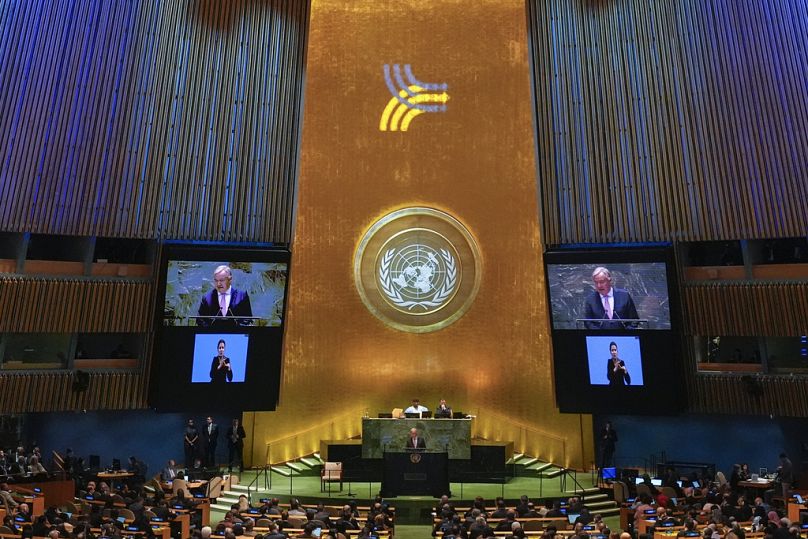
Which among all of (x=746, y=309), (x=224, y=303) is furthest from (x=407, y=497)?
(x=746, y=309)

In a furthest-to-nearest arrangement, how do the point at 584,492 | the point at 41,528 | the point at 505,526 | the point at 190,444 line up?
the point at 190,444 < the point at 584,492 < the point at 505,526 < the point at 41,528

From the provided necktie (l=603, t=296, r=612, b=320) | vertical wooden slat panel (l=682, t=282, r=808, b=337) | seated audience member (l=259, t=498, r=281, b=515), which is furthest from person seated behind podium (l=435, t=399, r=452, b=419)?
seated audience member (l=259, t=498, r=281, b=515)

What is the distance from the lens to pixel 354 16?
17.5 metres

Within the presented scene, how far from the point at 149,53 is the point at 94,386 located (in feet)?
23.1

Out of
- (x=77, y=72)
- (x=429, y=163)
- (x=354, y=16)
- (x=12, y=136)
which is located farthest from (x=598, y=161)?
(x=12, y=136)

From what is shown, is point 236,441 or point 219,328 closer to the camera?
point 219,328

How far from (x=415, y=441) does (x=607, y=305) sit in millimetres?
4717

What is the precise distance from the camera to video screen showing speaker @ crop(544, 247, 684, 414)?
14.3 m

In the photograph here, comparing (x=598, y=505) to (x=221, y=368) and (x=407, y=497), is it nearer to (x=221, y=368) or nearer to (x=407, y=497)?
(x=407, y=497)

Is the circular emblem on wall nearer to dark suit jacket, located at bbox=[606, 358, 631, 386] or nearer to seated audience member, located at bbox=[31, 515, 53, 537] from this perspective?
dark suit jacket, located at bbox=[606, 358, 631, 386]

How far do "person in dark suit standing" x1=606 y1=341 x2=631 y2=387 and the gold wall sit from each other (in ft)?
7.12

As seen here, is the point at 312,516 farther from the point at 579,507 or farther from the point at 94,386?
the point at 94,386

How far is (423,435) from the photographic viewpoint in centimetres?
1481

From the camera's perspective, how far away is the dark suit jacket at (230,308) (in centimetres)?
1498
